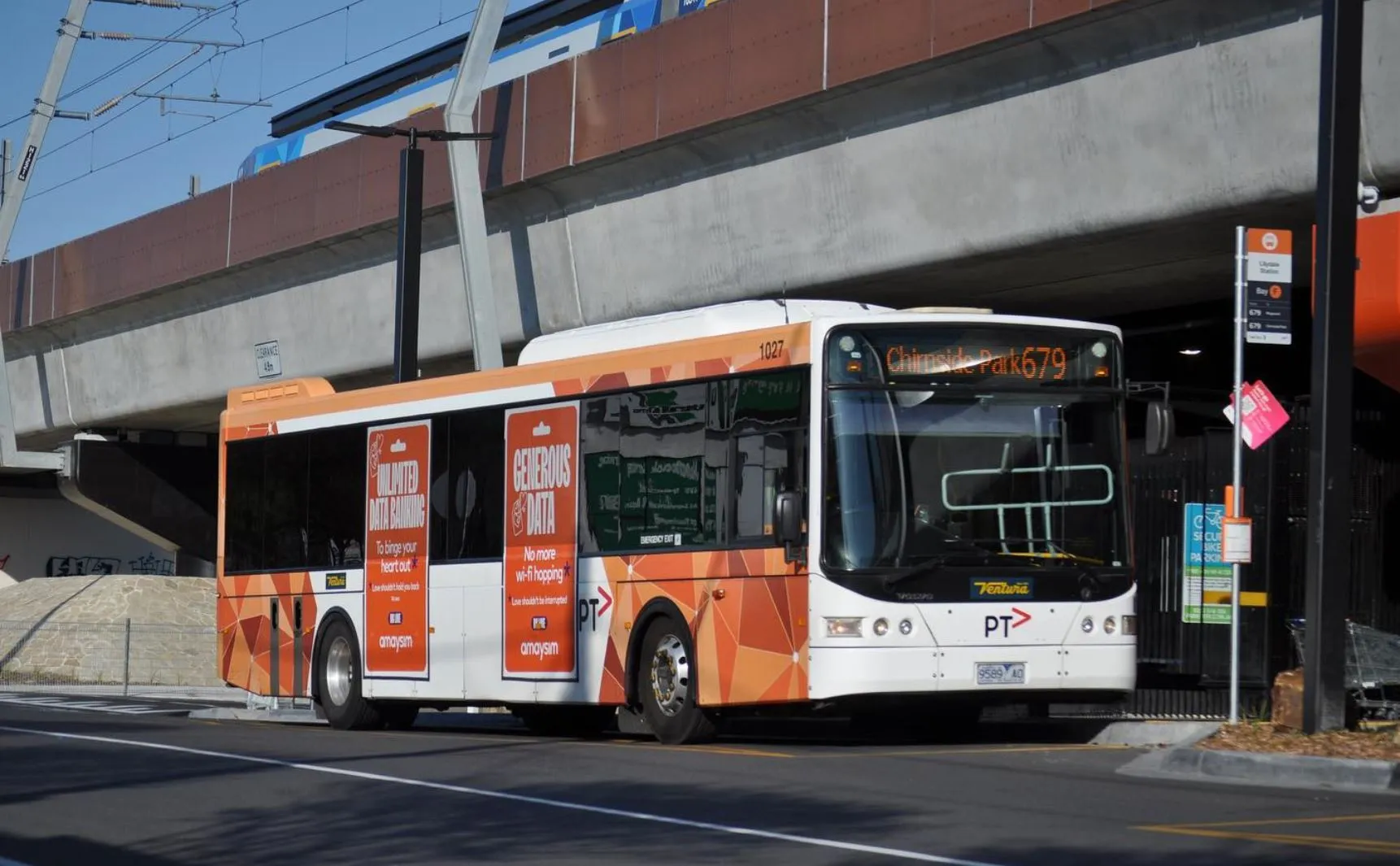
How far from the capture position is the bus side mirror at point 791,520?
46.3ft

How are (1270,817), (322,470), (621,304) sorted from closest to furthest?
(1270,817) → (322,470) → (621,304)

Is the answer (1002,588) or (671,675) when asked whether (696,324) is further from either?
(1002,588)

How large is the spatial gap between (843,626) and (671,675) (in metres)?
2.09

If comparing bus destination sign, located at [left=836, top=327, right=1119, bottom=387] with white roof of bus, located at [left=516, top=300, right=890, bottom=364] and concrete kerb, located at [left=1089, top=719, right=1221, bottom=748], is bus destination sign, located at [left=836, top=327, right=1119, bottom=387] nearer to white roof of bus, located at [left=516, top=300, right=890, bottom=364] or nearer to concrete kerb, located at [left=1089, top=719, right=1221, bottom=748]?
white roof of bus, located at [left=516, top=300, right=890, bottom=364]

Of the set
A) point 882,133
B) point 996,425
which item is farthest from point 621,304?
point 996,425

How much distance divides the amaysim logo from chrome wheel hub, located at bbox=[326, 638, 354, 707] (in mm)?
7637

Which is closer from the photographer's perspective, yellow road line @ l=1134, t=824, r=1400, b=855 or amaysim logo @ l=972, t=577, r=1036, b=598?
yellow road line @ l=1134, t=824, r=1400, b=855

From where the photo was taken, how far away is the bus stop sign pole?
13789mm

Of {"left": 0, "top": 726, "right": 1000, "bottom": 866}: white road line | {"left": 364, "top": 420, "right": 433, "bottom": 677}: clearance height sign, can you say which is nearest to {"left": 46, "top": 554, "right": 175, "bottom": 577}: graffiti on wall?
{"left": 364, "top": 420, "right": 433, "bottom": 677}: clearance height sign

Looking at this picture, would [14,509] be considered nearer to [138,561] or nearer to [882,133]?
[138,561]

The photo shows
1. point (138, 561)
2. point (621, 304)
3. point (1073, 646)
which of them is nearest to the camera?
point (1073, 646)

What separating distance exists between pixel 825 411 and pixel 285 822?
17.4ft

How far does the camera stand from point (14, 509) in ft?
195

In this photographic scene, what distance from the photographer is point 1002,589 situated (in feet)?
47.4
